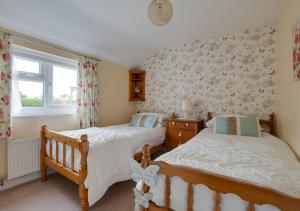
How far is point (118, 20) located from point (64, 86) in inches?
57.4

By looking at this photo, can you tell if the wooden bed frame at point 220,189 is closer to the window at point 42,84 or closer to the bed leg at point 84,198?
the bed leg at point 84,198

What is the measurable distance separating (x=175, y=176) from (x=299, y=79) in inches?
60.6

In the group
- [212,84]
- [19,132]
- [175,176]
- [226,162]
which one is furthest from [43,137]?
[212,84]

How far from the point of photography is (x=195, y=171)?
37.9 inches

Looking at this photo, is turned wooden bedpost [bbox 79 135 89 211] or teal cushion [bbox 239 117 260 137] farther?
teal cushion [bbox 239 117 260 137]

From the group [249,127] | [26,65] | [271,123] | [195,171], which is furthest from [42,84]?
[271,123]

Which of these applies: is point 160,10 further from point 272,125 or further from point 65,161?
point 272,125

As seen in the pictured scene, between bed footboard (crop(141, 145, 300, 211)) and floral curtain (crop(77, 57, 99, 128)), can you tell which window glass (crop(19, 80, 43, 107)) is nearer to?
floral curtain (crop(77, 57, 99, 128))

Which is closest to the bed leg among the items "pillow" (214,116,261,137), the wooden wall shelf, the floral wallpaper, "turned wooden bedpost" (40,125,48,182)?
"turned wooden bedpost" (40,125,48,182)

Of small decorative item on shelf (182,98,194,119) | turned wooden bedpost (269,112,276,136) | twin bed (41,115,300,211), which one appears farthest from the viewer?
small decorative item on shelf (182,98,194,119)

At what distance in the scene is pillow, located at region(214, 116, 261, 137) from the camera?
227 centimetres

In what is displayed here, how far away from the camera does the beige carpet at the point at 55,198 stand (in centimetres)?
171

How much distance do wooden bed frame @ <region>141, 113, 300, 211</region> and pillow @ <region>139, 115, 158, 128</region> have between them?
1.92 meters

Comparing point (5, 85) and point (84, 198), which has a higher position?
point (5, 85)
